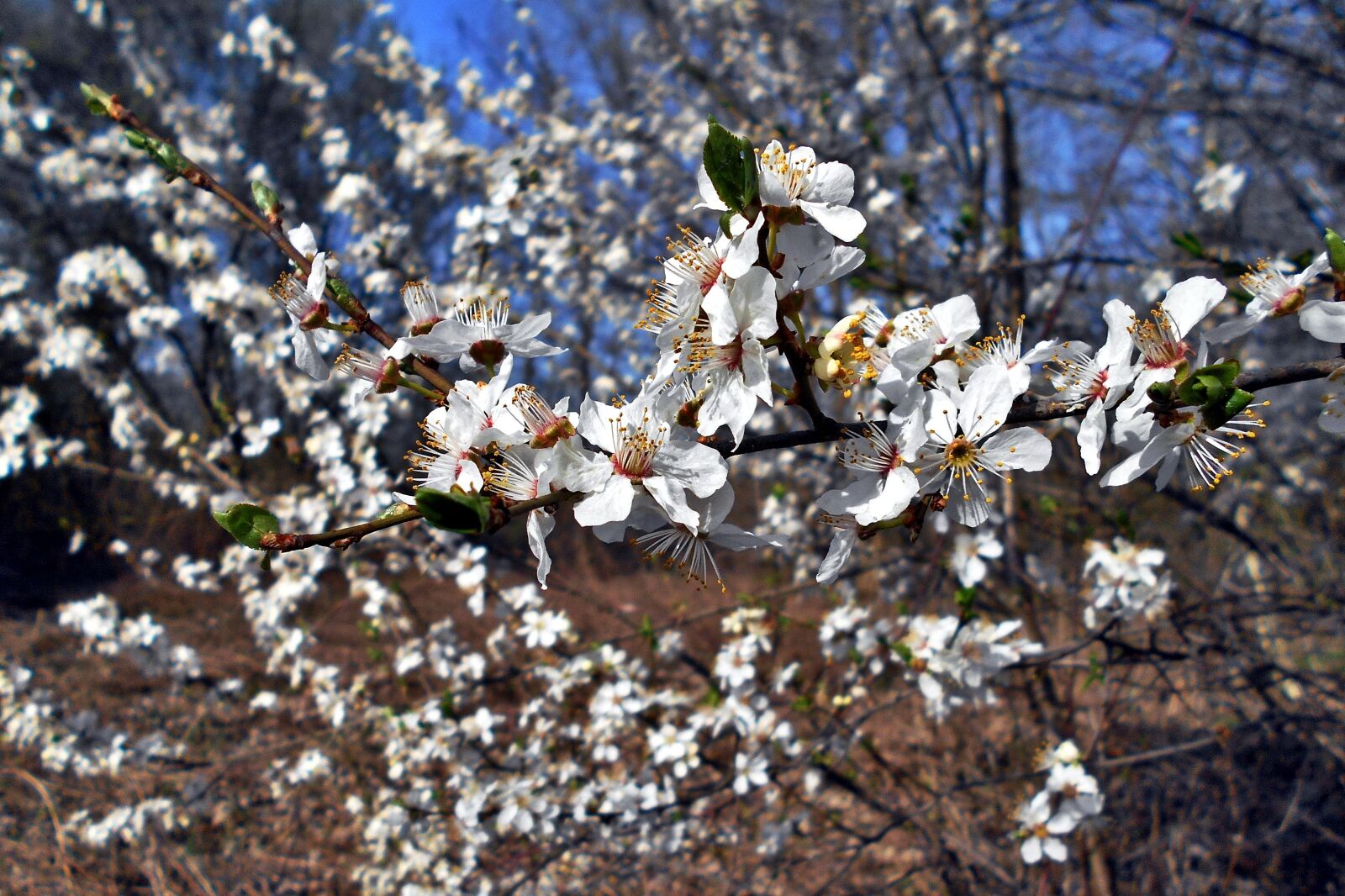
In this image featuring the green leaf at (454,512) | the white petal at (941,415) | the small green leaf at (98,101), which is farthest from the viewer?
the small green leaf at (98,101)

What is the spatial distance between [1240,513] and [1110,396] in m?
5.34

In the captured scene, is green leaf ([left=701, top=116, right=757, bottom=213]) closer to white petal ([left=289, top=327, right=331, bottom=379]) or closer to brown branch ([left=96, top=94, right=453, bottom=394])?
brown branch ([left=96, top=94, right=453, bottom=394])

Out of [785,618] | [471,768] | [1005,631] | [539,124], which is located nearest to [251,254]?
[539,124]

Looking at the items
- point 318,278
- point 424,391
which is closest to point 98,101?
point 318,278

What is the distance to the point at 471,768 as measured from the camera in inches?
116

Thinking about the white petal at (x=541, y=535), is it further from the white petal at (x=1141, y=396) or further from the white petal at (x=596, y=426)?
the white petal at (x=1141, y=396)

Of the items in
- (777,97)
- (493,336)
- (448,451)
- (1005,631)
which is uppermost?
(777,97)

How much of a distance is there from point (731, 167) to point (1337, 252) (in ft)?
2.51

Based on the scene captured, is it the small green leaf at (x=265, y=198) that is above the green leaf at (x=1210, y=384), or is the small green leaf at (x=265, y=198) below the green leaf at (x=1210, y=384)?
above

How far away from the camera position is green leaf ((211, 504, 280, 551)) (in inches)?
35.8

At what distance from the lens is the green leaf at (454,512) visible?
745 millimetres

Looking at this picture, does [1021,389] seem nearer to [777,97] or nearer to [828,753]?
[828,753]

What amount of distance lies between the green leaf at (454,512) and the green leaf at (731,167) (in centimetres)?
42

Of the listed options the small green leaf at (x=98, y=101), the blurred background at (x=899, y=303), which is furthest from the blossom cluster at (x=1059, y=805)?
the small green leaf at (x=98, y=101)
